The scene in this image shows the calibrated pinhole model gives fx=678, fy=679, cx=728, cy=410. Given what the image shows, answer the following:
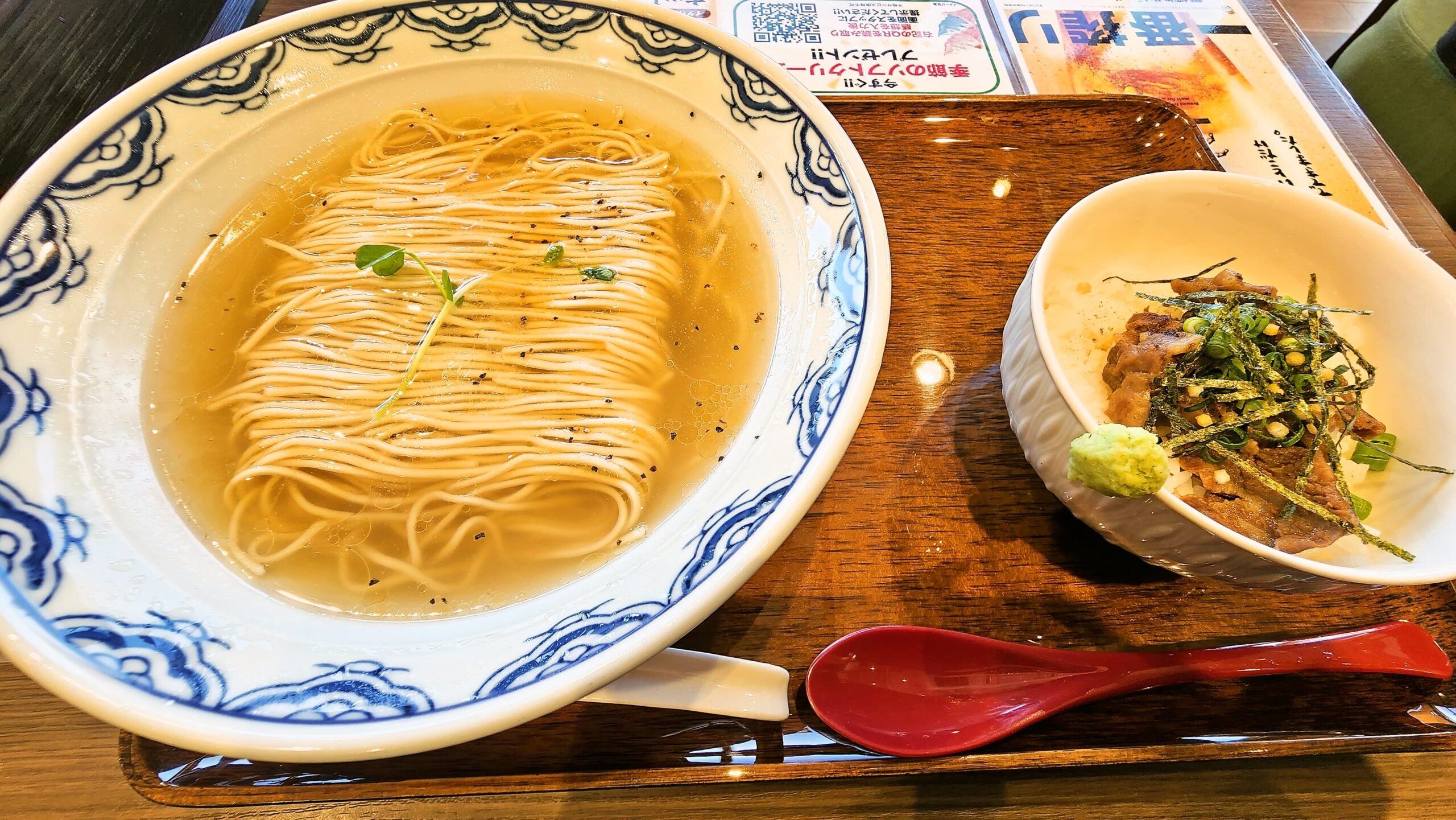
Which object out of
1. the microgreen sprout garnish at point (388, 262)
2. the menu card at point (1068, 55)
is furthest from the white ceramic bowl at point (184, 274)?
the menu card at point (1068, 55)

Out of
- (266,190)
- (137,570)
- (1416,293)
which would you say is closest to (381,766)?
(137,570)

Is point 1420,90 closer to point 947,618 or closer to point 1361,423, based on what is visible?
point 1361,423

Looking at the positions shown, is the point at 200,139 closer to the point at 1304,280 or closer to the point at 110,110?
the point at 110,110

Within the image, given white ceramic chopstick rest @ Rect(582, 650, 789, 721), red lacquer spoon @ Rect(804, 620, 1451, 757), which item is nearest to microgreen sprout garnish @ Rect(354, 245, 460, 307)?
white ceramic chopstick rest @ Rect(582, 650, 789, 721)

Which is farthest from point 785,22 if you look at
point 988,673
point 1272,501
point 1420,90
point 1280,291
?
point 1420,90

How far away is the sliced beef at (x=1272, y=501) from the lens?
0.94 meters

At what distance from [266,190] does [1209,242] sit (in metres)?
1.84

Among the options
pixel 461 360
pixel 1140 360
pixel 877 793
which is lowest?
pixel 877 793

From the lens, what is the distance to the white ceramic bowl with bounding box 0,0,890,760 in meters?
0.72

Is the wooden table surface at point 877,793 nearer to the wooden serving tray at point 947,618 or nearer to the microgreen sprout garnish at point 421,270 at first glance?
the wooden serving tray at point 947,618

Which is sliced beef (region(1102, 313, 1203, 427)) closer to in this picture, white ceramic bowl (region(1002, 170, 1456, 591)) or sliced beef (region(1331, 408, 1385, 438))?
white ceramic bowl (region(1002, 170, 1456, 591))

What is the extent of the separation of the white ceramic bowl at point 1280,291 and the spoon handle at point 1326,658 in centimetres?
11

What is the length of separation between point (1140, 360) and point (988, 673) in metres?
0.55

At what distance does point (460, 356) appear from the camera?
48.2 inches
